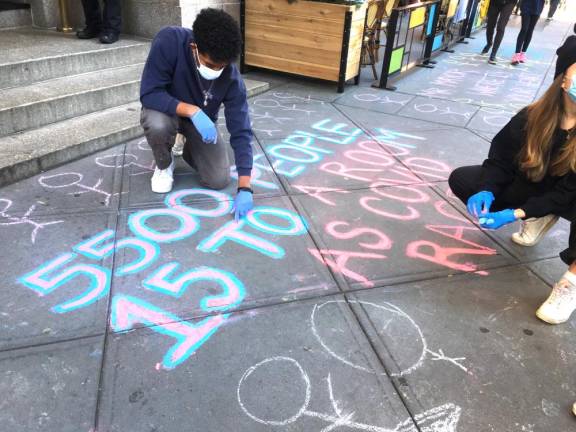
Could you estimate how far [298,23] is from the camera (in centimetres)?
538

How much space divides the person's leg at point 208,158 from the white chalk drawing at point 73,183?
596 mm

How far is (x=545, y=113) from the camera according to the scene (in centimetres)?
226

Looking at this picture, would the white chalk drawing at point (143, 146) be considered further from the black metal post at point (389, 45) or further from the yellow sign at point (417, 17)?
the yellow sign at point (417, 17)

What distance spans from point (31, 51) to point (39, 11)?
1.44 m

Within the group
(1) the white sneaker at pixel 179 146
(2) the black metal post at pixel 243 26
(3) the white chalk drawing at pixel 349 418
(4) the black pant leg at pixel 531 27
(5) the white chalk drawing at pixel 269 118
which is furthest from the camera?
(4) the black pant leg at pixel 531 27

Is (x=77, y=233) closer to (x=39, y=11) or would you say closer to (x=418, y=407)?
(x=418, y=407)

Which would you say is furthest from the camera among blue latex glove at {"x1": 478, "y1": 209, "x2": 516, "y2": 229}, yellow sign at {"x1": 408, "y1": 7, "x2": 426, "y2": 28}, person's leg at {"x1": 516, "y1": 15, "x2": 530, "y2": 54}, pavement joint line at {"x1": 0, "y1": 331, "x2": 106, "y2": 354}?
person's leg at {"x1": 516, "y1": 15, "x2": 530, "y2": 54}

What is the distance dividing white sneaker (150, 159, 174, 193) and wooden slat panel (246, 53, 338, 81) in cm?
310

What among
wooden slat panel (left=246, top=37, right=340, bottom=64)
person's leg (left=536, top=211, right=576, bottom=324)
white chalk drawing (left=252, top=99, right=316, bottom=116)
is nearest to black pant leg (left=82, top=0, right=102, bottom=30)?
wooden slat panel (left=246, top=37, right=340, bottom=64)

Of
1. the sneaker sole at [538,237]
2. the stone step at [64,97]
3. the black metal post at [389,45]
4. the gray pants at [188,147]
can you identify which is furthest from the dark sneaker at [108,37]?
the sneaker sole at [538,237]

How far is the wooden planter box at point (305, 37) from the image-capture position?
5246 millimetres

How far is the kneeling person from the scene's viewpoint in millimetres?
2748

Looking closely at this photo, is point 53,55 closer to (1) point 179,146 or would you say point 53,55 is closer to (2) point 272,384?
(1) point 179,146

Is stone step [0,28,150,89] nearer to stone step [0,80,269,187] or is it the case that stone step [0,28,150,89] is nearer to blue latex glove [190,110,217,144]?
stone step [0,80,269,187]
